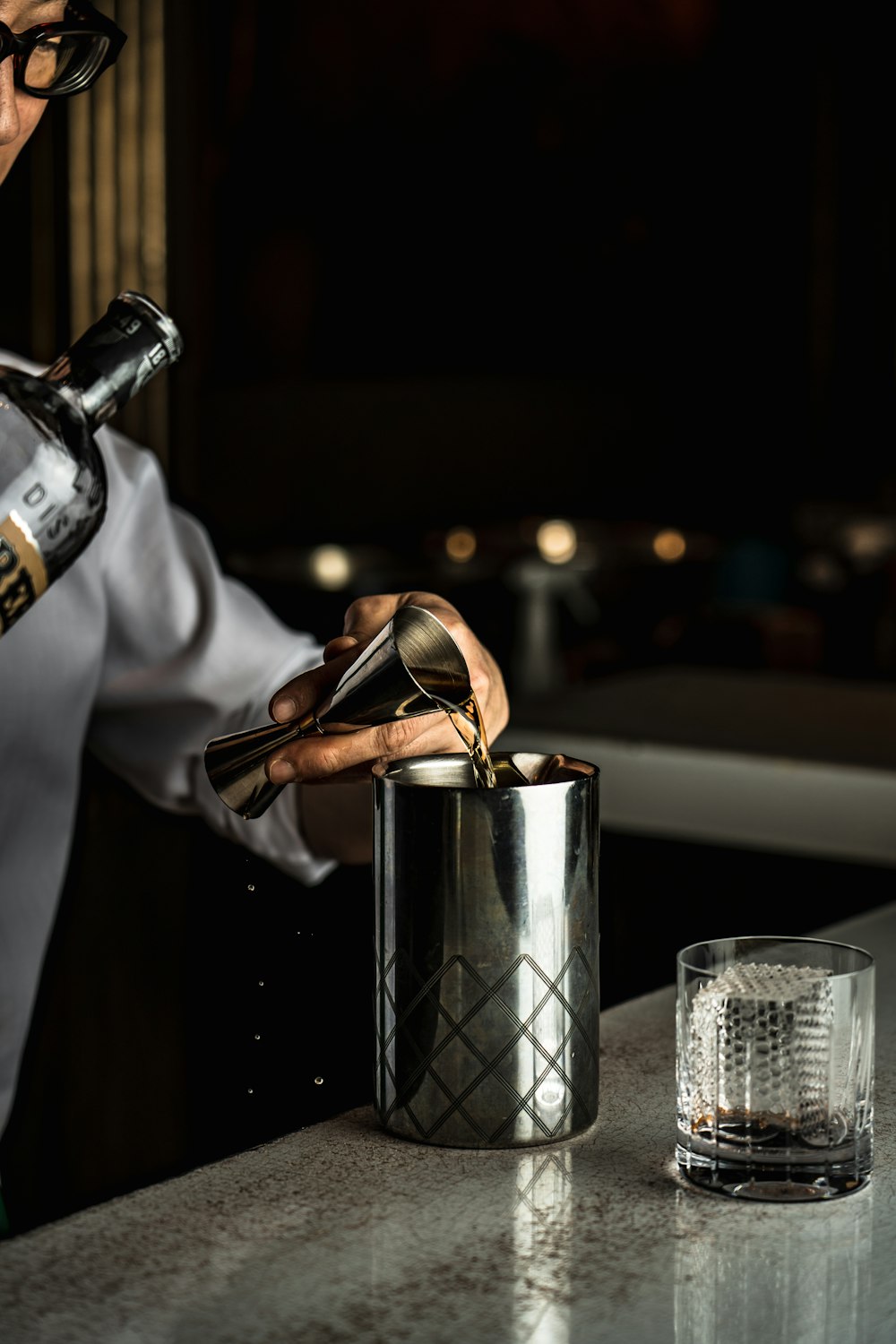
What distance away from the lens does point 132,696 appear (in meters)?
1.40

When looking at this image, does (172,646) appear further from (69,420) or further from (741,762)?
(741,762)

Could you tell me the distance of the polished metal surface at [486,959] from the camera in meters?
0.79

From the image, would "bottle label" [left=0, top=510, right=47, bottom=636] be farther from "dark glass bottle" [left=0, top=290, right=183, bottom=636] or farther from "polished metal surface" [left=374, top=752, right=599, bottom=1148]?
"polished metal surface" [left=374, top=752, right=599, bottom=1148]

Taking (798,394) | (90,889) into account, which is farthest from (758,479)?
→ (90,889)

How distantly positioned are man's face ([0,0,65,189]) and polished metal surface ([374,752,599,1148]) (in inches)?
18.0

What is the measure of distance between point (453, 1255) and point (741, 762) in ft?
4.25

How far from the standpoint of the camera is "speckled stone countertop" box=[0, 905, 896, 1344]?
2.12ft

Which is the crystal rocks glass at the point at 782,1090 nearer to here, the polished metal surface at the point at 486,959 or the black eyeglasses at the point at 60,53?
the polished metal surface at the point at 486,959

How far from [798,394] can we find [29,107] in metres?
7.50

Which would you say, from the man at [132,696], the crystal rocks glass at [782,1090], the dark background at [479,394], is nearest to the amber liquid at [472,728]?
the crystal rocks glass at [782,1090]

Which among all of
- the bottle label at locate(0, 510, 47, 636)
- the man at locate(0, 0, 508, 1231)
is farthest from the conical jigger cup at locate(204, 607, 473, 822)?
the man at locate(0, 0, 508, 1231)

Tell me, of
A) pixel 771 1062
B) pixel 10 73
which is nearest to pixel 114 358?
pixel 10 73

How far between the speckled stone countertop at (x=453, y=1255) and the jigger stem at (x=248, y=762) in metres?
0.17

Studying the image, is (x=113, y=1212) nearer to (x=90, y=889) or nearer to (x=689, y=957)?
(x=689, y=957)
